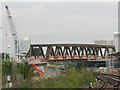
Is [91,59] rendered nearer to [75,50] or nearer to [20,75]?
[75,50]

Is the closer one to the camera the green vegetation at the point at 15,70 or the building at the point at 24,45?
the green vegetation at the point at 15,70

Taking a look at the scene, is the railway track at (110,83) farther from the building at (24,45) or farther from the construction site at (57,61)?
the building at (24,45)

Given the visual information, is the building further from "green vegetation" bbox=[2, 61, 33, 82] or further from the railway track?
the railway track

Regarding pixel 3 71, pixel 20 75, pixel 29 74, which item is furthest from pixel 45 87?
pixel 29 74

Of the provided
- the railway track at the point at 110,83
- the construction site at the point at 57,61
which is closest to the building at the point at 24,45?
the construction site at the point at 57,61

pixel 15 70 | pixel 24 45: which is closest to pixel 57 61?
pixel 24 45

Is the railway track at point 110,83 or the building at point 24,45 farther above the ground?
the building at point 24,45

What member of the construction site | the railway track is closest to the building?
the construction site

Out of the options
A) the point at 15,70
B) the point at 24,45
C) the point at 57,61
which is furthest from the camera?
the point at 57,61

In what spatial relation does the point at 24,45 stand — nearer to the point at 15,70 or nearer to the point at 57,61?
the point at 15,70

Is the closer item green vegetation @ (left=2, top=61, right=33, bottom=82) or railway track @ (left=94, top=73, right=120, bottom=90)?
railway track @ (left=94, top=73, right=120, bottom=90)

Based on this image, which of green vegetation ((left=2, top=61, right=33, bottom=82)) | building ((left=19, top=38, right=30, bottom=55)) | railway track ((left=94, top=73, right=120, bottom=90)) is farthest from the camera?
building ((left=19, top=38, right=30, bottom=55))

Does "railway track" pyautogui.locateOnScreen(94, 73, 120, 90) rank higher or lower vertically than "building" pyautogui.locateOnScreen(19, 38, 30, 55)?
lower

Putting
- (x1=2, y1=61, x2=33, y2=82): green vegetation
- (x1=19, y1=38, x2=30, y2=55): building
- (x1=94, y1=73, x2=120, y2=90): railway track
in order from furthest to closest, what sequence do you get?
(x1=19, y1=38, x2=30, y2=55): building → (x1=2, y1=61, x2=33, y2=82): green vegetation → (x1=94, y1=73, x2=120, y2=90): railway track
